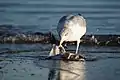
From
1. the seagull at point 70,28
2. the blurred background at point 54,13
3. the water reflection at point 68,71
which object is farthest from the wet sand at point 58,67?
the blurred background at point 54,13

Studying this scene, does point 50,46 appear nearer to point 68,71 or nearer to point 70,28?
point 70,28

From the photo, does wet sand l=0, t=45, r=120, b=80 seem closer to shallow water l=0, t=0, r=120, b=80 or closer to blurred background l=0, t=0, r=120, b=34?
shallow water l=0, t=0, r=120, b=80

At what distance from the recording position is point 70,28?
1030cm

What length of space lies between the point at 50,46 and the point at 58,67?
2.20m

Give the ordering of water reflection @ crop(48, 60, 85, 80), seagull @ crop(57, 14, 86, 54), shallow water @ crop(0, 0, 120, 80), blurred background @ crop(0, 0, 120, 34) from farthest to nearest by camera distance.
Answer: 1. blurred background @ crop(0, 0, 120, 34)
2. seagull @ crop(57, 14, 86, 54)
3. shallow water @ crop(0, 0, 120, 80)
4. water reflection @ crop(48, 60, 85, 80)

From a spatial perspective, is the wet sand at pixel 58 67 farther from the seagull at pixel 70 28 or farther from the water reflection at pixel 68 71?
the seagull at pixel 70 28

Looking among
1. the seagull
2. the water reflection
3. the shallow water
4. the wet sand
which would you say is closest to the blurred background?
the shallow water

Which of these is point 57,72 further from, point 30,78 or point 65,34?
point 65,34

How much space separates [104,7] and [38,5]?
2066 millimetres

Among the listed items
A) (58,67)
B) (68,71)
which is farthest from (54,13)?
(68,71)

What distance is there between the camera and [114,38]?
11.9 metres

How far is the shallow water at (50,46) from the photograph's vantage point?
335 inches

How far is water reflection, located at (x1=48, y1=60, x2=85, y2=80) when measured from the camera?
26.8 ft

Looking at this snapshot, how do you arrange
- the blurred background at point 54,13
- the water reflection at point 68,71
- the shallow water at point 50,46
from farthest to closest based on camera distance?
the blurred background at point 54,13
the shallow water at point 50,46
the water reflection at point 68,71
